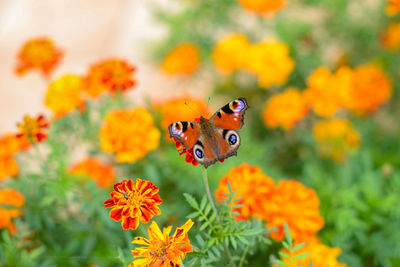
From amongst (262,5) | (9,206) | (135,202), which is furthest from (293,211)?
(262,5)

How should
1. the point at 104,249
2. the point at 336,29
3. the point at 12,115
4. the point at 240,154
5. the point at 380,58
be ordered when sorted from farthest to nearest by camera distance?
the point at 12,115
the point at 336,29
the point at 380,58
the point at 240,154
the point at 104,249

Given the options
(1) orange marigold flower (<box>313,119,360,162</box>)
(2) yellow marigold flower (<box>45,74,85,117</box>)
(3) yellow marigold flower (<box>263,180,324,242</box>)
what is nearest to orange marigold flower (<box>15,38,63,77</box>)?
(2) yellow marigold flower (<box>45,74,85,117</box>)

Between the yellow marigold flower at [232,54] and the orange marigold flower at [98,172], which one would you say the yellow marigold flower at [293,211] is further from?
the yellow marigold flower at [232,54]

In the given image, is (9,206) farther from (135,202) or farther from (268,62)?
(268,62)

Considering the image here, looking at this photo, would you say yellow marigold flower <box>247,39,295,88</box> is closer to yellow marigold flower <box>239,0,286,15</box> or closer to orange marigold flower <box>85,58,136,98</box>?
yellow marigold flower <box>239,0,286,15</box>

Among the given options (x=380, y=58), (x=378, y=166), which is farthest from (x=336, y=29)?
(x=378, y=166)

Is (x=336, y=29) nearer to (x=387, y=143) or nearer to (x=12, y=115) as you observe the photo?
(x=387, y=143)
